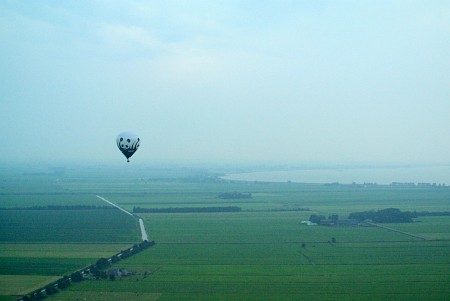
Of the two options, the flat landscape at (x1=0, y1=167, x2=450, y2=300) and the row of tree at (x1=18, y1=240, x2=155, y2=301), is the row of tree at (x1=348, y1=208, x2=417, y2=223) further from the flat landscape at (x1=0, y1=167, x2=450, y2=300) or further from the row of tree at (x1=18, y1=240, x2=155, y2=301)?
the row of tree at (x1=18, y1=240, x2=155, y2=301)

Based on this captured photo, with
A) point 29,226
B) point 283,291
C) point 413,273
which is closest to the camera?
point 283,291

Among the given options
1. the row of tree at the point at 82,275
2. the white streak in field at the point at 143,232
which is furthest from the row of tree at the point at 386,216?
the row of tree at the point at 82,275

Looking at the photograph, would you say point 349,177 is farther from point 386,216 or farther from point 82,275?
point 82,275

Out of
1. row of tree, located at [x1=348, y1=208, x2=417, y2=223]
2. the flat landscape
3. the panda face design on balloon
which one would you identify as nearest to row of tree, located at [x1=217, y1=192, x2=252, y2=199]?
the flat landscape

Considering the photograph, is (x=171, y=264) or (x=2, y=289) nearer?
(x=2, y=289)

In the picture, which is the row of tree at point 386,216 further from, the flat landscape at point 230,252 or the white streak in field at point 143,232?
the white streak in field at point 143,232

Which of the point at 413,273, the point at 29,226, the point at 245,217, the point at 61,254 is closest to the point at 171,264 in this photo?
the point at 61,254

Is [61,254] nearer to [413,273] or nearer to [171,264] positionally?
[171,264]
